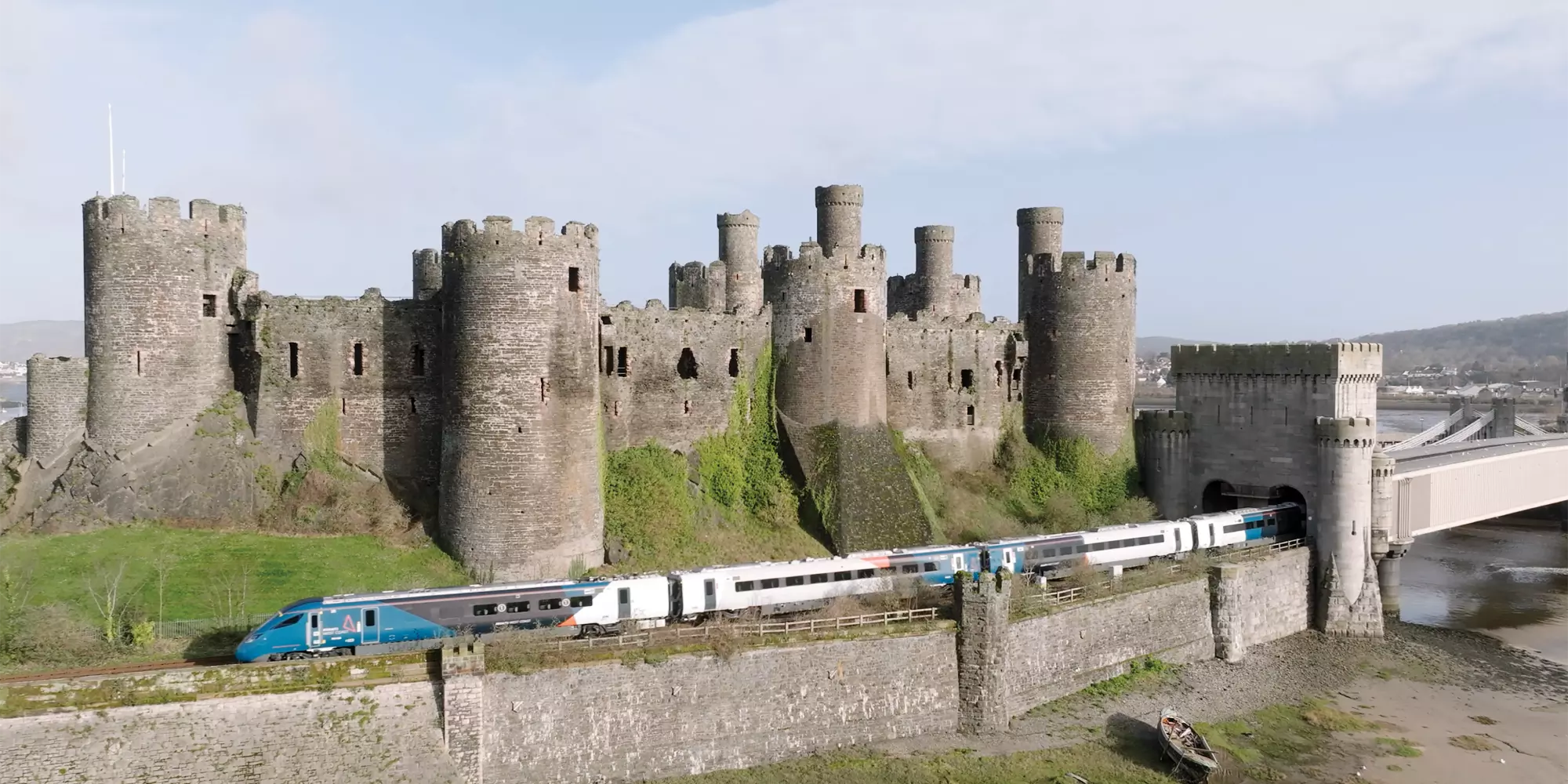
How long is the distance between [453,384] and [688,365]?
342 inches

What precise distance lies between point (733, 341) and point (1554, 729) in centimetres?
2670

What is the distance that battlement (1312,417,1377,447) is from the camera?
3806 cm

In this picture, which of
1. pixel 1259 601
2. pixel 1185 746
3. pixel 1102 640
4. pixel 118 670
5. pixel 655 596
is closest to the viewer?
pixel 118 670

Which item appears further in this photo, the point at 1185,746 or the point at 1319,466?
the point at 1319,466

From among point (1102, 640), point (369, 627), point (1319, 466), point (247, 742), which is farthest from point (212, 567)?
point (1319, 466)

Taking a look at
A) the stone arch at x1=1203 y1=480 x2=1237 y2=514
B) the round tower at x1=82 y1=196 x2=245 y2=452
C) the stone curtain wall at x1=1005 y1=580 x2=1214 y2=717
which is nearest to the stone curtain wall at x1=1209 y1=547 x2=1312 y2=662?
the stone curtain wall at x1=1005 y1=580 x2=1214 y2=717

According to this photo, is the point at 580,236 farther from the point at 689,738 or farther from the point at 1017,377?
the point at 1017,377

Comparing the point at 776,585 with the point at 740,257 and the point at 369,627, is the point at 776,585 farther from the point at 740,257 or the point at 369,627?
the point at 740,257

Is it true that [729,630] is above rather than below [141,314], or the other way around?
below

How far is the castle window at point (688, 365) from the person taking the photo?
36.6 metres

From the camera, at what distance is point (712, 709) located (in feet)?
79.9

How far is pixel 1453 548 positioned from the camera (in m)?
58.0

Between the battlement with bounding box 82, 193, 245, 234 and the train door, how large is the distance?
1457 cm

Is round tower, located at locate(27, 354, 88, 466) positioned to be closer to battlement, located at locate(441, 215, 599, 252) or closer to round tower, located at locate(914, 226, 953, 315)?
battlement, located at locate(441, 215, 599, 252)
